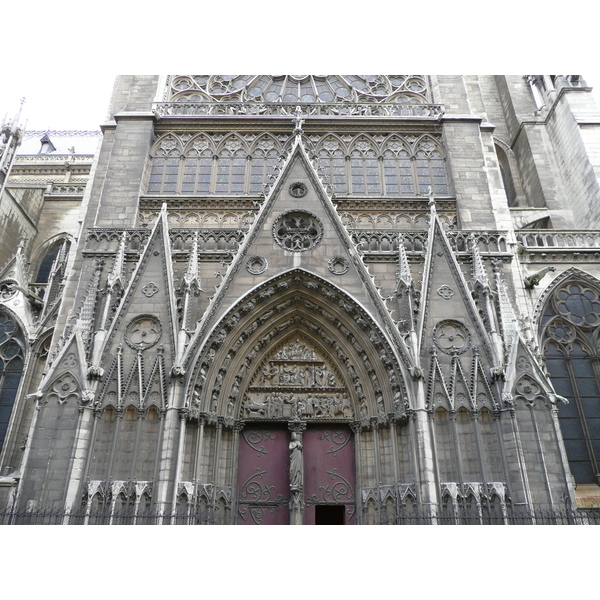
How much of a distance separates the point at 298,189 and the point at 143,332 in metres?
5.97

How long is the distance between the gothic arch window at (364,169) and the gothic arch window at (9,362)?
11.7m

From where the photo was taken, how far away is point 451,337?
12.2 meters

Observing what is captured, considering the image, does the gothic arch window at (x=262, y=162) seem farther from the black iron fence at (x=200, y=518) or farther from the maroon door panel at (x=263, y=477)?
the black iron fence at (x=200, y=518)

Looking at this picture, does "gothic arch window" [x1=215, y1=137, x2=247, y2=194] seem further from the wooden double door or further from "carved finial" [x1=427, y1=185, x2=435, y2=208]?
the wooden double door

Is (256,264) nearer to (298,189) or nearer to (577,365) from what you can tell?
(298,189)

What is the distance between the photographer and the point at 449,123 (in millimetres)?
16203

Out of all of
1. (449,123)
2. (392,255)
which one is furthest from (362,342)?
(449,123)

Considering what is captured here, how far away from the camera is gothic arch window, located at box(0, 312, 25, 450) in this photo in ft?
47.9

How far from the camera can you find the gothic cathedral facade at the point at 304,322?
10922mm

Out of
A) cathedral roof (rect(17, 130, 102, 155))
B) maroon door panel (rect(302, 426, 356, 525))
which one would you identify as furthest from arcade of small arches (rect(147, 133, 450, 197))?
cathedral roof (rect(17, 130, 102, 155))

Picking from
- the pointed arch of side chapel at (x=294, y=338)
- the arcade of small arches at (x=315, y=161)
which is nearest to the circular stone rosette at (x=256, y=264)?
the pointed arch of side chapel at (x=294, y=338)

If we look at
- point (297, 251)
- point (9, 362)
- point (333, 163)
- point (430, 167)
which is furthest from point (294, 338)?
point (9, 362)

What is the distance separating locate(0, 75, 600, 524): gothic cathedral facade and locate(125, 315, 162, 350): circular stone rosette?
0.14 feet

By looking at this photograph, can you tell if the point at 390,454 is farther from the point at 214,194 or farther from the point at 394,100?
the point at 394,100
